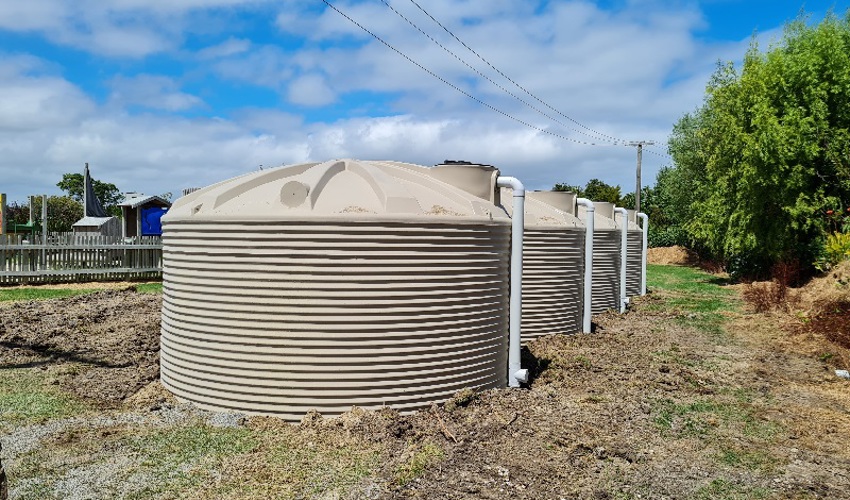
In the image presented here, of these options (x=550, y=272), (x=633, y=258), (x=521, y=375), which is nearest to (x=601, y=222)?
(x=550, y=272)

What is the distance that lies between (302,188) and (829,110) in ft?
76.3

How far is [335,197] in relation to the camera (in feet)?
21.5

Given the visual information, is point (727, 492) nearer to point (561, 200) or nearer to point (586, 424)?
point (586, 424)

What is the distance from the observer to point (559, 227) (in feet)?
37.3

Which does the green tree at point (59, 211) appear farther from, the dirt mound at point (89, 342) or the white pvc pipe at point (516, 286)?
the white pvc pipe at point (516, 286)

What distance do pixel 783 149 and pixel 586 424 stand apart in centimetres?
1963

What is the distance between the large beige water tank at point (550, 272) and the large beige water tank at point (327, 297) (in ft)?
13.7

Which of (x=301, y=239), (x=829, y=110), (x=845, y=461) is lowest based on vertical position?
(x=845, y=461)

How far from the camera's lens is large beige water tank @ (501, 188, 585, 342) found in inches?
436

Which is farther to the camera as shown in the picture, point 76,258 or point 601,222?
point 76,258

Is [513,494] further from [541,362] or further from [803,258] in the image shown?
[803,258]

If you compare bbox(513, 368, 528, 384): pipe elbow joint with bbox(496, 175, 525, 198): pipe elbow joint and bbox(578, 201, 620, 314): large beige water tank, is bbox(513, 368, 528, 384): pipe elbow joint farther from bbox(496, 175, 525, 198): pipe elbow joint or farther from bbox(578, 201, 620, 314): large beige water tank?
bbox(578, 201, 620, 314): large beige water tank

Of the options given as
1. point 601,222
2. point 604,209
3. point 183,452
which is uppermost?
point 604,209

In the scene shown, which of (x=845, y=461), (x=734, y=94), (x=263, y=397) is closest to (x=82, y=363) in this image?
(x=263, y=397)
